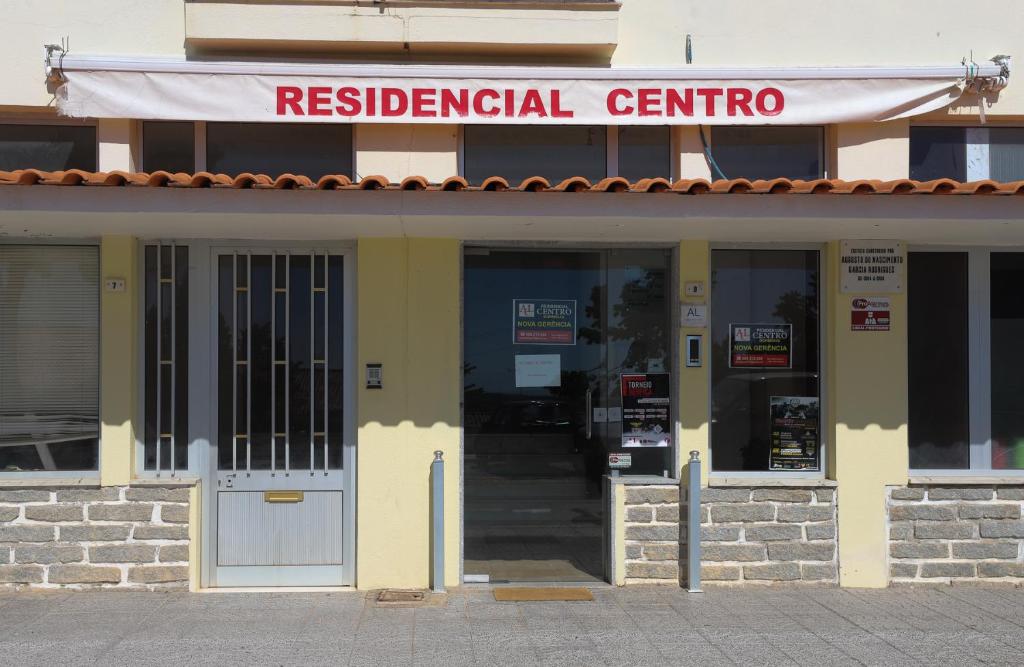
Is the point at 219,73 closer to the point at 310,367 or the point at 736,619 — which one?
the point at 310,367

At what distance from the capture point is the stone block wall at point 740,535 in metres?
7.30

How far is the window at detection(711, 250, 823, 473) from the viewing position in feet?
24.7

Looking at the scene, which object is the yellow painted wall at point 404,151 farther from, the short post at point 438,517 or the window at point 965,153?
the window at point 965,153

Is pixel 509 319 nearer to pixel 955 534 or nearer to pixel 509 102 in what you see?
pixel 509 102

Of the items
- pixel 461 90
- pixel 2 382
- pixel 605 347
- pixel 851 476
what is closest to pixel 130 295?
pixel 2 382

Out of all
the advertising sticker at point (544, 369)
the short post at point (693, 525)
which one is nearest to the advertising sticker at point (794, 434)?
the short post at point (693, 525)

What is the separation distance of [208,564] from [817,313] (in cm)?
522

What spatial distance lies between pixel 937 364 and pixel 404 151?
468 cm

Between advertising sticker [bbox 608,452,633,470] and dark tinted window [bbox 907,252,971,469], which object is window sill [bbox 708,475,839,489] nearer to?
advertising sticker [bbox 608,452,633,470]

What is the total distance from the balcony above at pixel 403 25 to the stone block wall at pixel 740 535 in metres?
3.73

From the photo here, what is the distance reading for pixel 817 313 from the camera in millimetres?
7594

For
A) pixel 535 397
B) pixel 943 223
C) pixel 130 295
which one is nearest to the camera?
pixel 943 223

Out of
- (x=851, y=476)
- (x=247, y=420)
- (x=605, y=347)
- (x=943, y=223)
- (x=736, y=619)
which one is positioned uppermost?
(x=943, y=223)

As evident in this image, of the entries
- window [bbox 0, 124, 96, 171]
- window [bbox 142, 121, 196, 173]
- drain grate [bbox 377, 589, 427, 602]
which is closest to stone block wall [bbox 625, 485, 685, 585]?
drain grate [bbox 377, 589, 427, 602]
